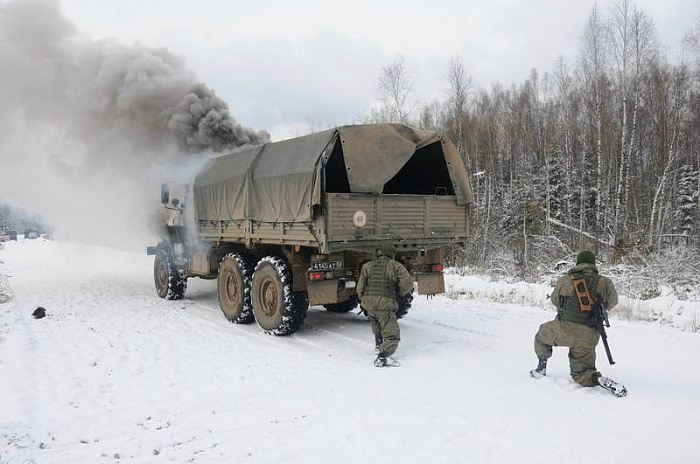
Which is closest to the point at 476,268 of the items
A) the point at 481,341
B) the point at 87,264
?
the point at 481,341

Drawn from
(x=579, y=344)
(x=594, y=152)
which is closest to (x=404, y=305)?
(x=579, y=344)

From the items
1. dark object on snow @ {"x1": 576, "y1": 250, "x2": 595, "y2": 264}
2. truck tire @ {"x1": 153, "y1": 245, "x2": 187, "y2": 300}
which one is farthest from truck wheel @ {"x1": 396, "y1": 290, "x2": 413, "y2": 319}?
truck tire @ {"x1": 153, "y1": 245, "x2": 187, "y2": 300}

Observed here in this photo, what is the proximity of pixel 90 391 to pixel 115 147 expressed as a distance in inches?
430

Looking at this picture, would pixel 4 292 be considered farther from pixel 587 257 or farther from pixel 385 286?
pixel 587 257

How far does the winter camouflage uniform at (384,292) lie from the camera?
249 inches

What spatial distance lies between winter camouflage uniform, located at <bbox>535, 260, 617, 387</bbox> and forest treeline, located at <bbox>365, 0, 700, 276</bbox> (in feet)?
34.4

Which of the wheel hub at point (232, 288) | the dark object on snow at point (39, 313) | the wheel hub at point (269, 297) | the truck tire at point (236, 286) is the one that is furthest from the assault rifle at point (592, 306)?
the dark object on snow at point (39, 313)

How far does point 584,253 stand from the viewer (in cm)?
515

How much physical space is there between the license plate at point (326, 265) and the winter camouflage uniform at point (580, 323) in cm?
322

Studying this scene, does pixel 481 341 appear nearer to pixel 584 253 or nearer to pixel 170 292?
pixel 584 253

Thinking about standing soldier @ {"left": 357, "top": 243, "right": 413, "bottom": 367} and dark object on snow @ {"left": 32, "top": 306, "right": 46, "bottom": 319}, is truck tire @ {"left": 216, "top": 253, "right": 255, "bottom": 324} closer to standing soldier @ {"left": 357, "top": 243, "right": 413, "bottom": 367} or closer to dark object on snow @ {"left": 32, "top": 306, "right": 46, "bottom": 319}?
standing soldier @ {"left": 357, "top": 243, "right": 413, "bottom": 367}

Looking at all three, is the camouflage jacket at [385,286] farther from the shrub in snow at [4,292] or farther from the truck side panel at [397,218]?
the shrub in snow at [4,292]

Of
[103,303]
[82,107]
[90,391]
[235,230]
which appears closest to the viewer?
[90,391]

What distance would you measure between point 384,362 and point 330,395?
1.18m
